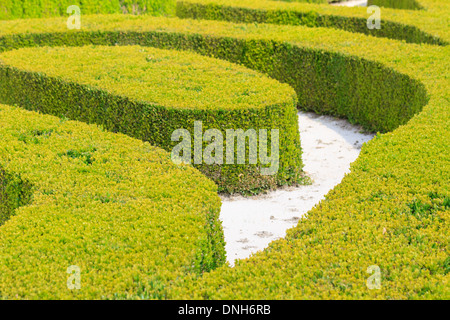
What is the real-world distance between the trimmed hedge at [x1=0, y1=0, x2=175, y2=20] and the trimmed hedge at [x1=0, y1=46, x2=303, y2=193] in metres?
6.24

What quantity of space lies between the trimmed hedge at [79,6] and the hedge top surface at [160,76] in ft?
17.6

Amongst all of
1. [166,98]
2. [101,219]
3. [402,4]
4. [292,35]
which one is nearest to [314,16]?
[292,35]

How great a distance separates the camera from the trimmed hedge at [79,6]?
1620 centimetres

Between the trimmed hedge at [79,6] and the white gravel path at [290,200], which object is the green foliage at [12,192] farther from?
the trimmed hedge at [79,6]

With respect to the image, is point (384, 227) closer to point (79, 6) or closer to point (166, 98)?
point (166, 98)

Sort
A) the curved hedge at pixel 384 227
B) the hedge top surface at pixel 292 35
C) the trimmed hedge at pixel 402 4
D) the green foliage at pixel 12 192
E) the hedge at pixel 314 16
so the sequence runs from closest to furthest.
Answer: the curved hedge at pixel 384 227 < the green foliage at pixel 12 192 < the hedge top surface at pixel 292 35 < the hedge at pixel 314 16 < the trimmed hedge at pixel 402 4

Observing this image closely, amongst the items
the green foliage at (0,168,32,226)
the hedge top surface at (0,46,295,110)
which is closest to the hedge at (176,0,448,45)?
the hedge top surface at (0,46,295,110)

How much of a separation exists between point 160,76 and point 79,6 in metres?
9.93

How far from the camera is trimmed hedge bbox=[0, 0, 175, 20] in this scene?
1620 cm

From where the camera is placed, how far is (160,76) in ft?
31.1

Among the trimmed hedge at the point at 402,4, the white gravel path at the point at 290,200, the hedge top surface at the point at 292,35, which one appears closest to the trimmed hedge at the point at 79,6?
the hedge top surface at the point at 292,35

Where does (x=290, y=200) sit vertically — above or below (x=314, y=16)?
below

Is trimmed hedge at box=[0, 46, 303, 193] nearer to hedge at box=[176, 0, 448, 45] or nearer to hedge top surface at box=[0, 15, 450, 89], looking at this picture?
hedge top surface at box=[0, 15, 450, 89]

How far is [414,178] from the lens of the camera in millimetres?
5520
